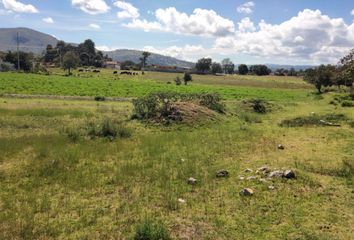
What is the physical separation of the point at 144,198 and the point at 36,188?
142 inches

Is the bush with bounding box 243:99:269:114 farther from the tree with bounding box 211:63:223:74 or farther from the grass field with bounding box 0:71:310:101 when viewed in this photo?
the tree with bounding box 211:63:223:74

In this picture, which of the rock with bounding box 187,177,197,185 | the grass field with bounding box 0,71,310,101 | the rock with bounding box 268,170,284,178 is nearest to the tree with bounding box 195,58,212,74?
the grass field with bounding box 0,71,310,101

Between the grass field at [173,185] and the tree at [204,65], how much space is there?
14410 centimetres

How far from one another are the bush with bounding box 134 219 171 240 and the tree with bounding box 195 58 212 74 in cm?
15663

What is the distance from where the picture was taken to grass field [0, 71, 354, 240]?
30.6ft

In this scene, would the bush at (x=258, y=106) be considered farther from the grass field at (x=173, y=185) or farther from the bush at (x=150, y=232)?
the bush at (x=150, y=232)

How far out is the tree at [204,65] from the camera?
165 meters

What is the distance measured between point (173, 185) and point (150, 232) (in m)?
4.16

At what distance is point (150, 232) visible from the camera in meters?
8.41

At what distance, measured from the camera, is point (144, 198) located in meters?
11.3

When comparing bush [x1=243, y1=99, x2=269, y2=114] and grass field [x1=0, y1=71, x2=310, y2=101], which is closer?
bush [x1=243, y1=99, x2=269, y2=114]

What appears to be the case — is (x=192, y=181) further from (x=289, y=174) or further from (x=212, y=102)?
(x=212, y=102)

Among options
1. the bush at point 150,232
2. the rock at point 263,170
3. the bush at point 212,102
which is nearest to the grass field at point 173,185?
the bush at point 150,232

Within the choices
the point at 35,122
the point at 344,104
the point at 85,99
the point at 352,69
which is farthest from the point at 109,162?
the point at 344,104
